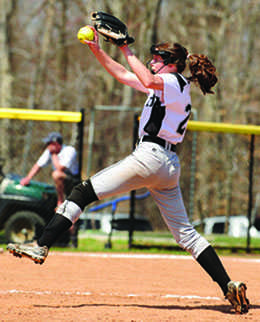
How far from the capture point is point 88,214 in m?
14.8

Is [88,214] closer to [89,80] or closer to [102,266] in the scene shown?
[102,266]

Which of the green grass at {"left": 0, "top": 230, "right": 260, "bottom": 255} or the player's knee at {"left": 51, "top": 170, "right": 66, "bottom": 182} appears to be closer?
the player's knee at {"left": 51, "top": 170, "right": 66, "bottom": 182}

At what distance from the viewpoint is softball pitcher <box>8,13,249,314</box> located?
5.10 meters

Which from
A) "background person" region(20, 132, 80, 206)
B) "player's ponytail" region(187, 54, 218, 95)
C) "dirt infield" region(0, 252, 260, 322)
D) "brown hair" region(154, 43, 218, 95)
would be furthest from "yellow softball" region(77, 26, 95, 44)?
"background person" region(20, 132, 80, 206)

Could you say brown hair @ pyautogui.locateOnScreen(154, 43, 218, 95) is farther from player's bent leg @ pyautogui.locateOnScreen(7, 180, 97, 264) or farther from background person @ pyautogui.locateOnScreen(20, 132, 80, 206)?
background person @ pyautogui.locateOnScreen(20, 132, 80, 206)

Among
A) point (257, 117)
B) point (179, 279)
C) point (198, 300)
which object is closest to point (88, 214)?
point (179, 279)

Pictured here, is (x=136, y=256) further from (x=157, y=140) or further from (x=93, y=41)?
(x=93, y=41)

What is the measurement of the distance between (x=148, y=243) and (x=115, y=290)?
18.3 ft

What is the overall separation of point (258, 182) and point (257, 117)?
637 cm

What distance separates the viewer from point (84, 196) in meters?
5.15

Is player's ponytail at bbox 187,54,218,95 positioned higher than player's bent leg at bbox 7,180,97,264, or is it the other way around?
player's ponytail at bbox 187,54,218,95

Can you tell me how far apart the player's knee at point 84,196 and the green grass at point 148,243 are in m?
5.42

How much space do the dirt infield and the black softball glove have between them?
Result: 2154 mm

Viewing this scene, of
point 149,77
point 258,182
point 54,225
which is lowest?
point 258,182
